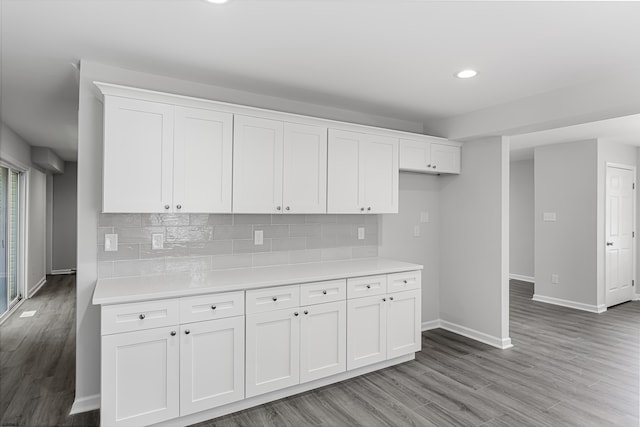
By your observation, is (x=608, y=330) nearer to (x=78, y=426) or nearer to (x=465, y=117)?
(x=465, y=117)

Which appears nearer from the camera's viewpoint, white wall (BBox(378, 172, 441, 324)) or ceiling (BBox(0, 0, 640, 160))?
ceiling (BBox(0, 0, 640, 160))

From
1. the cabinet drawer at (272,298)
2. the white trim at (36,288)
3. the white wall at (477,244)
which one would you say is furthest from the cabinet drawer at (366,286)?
the white trim at (36,288)

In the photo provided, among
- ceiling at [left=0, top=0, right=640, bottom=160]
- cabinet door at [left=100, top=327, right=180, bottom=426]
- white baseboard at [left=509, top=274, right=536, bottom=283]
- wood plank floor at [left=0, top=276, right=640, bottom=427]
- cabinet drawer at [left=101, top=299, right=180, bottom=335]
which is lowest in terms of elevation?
wood plank floor at [left=0, top=276, right=640, bottom=427]

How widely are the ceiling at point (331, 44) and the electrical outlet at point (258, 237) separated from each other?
124cm

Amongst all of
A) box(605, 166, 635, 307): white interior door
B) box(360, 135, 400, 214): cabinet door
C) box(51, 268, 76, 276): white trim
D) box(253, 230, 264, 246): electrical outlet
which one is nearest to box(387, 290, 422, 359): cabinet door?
box(360, 135, 400, 214): cabinet door

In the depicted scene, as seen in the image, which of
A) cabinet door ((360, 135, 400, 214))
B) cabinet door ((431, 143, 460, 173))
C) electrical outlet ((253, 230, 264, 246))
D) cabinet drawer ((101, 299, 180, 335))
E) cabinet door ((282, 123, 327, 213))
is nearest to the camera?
cabinet drawer ((101, 299, 180, 335))

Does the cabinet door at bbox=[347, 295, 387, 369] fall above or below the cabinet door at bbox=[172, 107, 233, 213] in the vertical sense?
below

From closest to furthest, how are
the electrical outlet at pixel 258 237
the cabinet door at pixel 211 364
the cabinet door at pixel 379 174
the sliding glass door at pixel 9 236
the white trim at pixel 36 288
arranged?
the cabinet door at pixel 211 364
the electrical outlet at pixel 258 237
the cabinet door at pixel 379 174
the sliding glass door at pixel 9 236
the white trim at pixel 36 288

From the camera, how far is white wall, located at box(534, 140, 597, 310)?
5445mm

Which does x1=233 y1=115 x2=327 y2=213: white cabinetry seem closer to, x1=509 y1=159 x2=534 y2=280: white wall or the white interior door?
the white interior door

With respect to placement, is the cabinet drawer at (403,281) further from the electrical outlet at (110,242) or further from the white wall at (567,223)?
the white wall at (567,223)

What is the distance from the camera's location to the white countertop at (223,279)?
2.34 metres

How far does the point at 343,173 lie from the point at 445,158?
146cm

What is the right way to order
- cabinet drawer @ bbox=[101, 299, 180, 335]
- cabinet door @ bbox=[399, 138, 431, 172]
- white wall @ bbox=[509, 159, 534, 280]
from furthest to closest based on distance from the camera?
white wall @ bbox=[509, 159, 534, 280] → cabinet door @ bbox=[399, 138, 431, 172] → cabinet drawer @ bbox=[101, 299, 180, 335]
